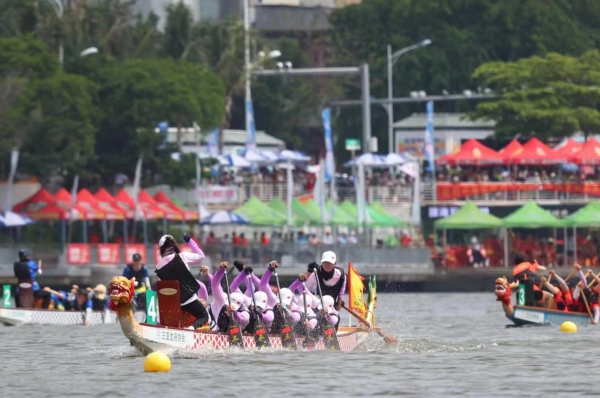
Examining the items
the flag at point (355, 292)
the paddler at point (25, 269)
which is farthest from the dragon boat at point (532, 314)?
the paddler at point (25, 269)

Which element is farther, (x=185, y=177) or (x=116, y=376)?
(x=185, y=177)

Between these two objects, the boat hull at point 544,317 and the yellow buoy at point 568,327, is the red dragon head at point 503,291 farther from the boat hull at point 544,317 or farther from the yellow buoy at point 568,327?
the yellow buoy at point 568,327

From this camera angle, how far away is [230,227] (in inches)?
3177

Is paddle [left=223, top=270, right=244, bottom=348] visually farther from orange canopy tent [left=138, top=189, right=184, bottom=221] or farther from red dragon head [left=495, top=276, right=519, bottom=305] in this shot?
orange canopy tent [left=138, top=189, right=184, bottom=221]

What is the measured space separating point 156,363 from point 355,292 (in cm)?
612

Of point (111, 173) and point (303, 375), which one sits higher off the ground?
point (111, 173)

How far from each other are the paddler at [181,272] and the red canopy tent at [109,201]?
132ft

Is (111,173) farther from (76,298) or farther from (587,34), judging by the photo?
(587,34)

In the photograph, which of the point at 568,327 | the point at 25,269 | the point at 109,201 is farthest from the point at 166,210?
the point at 568,327

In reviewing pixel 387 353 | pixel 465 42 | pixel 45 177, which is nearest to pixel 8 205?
pixel 45 177

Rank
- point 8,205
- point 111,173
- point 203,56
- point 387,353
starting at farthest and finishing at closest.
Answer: point 203,56, point 111,173, point 8,205, point 387,353

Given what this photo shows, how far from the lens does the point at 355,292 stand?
34.6 meters

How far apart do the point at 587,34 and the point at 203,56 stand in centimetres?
2721

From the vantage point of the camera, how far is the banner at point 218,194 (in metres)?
79.9
